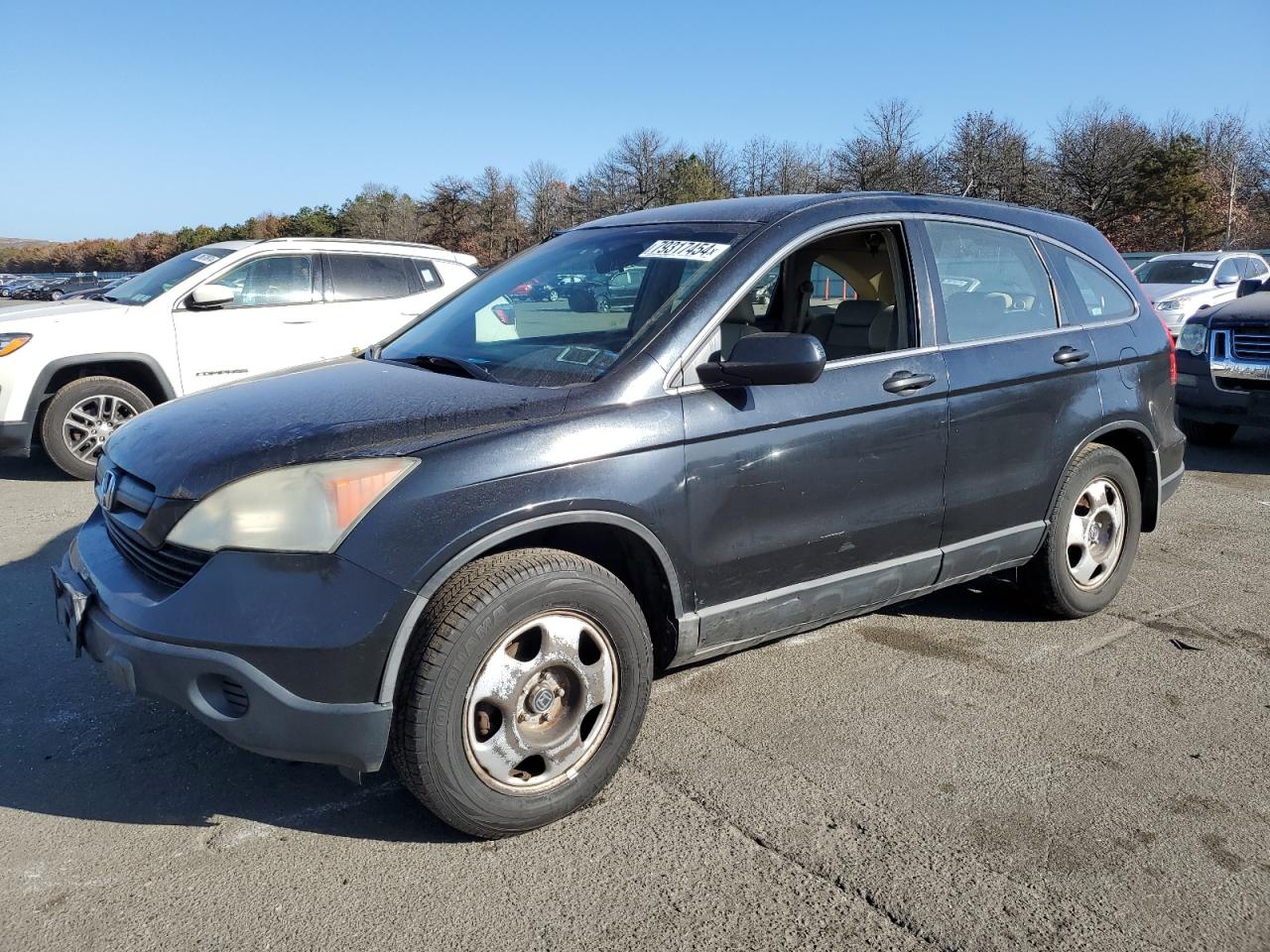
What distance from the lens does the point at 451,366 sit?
3.46 metres

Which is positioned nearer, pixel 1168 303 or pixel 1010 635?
pixel 1010 635

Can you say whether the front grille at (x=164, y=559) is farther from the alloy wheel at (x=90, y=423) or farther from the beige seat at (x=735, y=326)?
the alloy wheel at (x=90, y=423)

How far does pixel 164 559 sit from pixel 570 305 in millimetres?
1718

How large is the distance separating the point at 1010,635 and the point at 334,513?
3124 mm

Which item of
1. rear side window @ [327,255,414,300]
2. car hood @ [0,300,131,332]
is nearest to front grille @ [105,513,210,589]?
car hood @ [0,300,131,332]

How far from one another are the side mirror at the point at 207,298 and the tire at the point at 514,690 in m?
6.17

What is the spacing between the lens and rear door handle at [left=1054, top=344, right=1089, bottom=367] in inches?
164

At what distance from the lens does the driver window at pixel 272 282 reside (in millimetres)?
8227

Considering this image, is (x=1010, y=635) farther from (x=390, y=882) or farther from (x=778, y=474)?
(x=390, y=882)

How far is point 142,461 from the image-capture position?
9.74 feet

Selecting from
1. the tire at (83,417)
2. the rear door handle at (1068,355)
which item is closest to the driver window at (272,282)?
the tire at (83,417)

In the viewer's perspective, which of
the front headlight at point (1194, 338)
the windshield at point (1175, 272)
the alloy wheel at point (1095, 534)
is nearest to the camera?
the alloy wheel at point (1095, 534)

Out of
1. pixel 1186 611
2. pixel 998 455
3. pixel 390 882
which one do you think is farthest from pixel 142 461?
pixel 1186 611

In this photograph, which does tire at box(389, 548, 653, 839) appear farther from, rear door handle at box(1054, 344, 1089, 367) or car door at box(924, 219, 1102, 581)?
rear door handle at box(1054, 344, 1089, 367)
